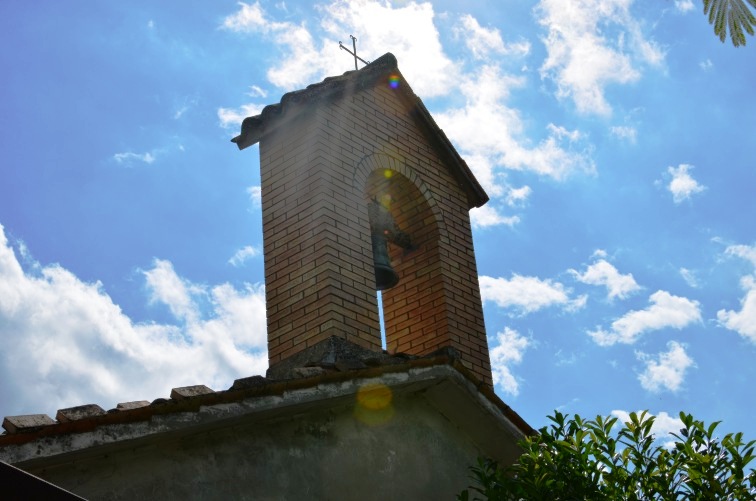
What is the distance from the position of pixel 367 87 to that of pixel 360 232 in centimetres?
164

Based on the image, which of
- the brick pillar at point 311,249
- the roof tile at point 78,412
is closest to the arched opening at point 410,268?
the brick pillar at point 311,249

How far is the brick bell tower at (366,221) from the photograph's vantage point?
8641 millimetres

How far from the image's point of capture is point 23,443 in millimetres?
5098

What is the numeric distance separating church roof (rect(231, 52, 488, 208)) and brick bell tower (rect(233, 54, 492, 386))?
0.01 m

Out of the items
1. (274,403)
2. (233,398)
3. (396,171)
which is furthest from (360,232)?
(233,398)

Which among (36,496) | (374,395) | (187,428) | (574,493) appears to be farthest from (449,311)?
(36,496)

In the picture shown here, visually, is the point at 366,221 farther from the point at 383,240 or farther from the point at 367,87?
the point at 367,87

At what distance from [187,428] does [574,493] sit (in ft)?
7.12

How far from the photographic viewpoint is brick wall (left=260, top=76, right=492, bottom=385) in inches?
339

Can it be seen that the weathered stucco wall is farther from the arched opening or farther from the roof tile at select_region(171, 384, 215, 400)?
the arched opening

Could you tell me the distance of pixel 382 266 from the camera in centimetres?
923

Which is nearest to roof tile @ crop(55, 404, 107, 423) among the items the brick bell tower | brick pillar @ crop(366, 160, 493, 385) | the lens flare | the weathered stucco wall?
the weathered stucco wall

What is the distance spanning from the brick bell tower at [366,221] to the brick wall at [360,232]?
1 centimetres

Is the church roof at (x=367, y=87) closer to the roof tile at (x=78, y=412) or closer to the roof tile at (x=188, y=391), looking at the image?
the roof tile at (x=188, y=391)
